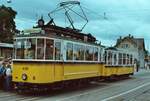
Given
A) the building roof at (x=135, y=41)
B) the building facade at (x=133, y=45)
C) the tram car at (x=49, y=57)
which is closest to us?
the tram car at (x=49, y=57)

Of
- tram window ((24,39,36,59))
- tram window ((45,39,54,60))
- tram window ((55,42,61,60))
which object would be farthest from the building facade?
tram window ((24,39,36,59))

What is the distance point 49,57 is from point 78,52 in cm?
313

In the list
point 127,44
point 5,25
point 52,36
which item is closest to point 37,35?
point 52,36

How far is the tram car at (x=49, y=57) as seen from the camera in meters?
18.9

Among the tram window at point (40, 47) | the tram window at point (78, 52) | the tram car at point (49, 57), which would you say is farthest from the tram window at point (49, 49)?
the tram window at point (78, 52)

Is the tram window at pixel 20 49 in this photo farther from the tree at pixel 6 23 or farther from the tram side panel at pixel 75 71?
the tree at pixel 6 23

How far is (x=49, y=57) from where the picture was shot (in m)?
19.3

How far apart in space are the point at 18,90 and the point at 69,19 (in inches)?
216

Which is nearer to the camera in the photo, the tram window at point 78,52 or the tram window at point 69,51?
the tram window at point 69,51

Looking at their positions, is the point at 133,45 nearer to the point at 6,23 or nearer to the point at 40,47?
the point at 6,23

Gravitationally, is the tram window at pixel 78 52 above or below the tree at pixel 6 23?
below

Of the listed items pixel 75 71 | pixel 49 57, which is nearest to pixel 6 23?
pixel 75 71

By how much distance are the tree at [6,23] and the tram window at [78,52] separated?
142 ft

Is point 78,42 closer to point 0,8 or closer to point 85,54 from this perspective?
point 85,54
